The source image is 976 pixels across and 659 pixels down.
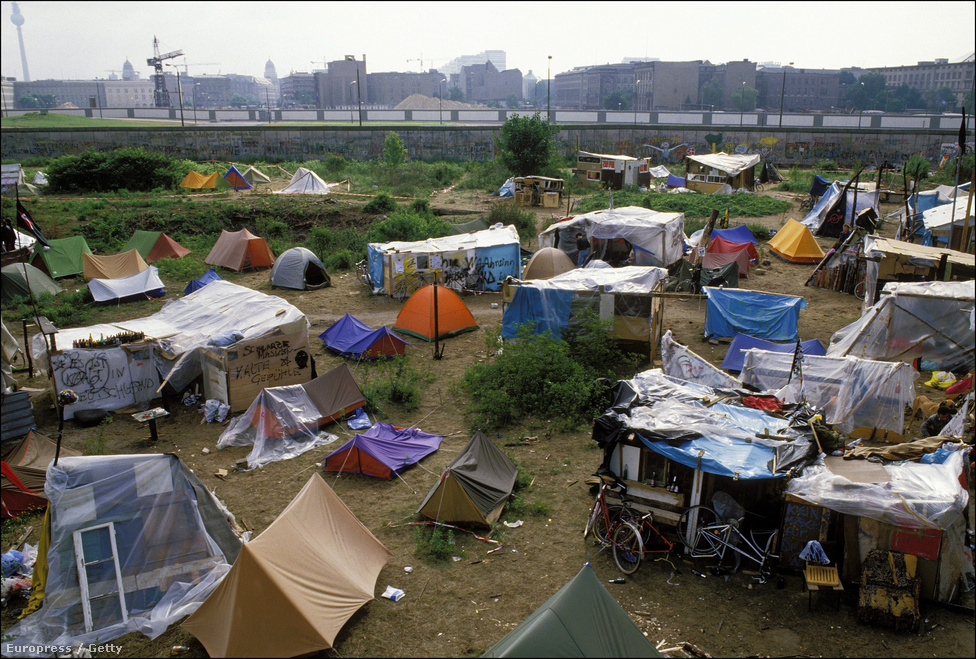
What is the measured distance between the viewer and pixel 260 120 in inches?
3007

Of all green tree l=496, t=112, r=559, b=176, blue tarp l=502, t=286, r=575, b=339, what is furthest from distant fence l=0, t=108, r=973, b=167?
blue tarp l=502, t=286, r=575, b=339

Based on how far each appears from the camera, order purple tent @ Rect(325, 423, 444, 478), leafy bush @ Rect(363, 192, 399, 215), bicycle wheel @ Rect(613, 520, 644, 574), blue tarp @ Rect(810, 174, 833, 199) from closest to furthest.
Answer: bicycle wheel @ Rect(613, 520, 644, 574) < purple tent @ Rect(325, 423, 444, 478) < leafy bush @ Rect(363, 192, 399, 215) < blue tarp @ Rect(810, 174, 833, 199)

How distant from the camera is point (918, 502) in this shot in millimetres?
7246

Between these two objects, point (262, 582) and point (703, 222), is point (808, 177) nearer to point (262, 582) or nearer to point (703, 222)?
point (703, 222)

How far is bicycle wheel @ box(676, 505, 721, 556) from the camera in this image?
8.46 metres

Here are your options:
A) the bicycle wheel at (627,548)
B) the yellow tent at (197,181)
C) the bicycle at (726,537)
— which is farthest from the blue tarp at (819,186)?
the yellow tent at (197,181)

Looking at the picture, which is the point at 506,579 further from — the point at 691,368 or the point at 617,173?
the point at 617,173

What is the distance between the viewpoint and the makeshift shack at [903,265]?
14727 mm

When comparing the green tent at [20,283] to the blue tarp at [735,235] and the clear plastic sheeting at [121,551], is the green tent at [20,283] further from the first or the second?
the blue tarp at [735,235]

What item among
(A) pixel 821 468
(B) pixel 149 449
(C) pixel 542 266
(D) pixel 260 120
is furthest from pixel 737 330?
(D) pixel 260 120

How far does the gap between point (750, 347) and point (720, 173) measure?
27.3 meters

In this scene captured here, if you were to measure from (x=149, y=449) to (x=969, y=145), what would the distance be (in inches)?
2103

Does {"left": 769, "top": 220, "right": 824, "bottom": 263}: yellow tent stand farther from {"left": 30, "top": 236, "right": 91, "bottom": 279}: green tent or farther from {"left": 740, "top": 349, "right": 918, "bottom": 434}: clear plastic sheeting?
{"left": 30, "top": 236, "right": 91, "bottom": 279}: green tent

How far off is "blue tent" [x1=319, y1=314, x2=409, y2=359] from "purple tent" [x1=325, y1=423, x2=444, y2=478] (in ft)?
14.1
